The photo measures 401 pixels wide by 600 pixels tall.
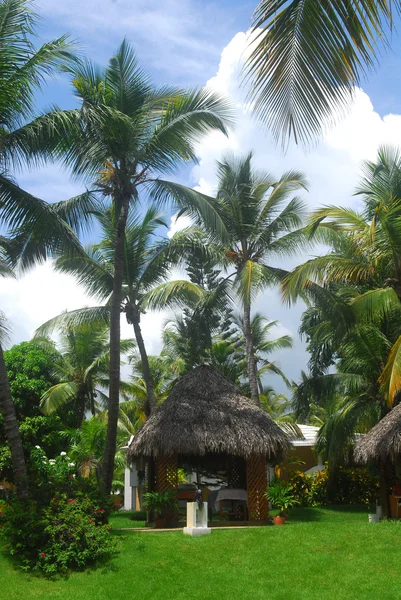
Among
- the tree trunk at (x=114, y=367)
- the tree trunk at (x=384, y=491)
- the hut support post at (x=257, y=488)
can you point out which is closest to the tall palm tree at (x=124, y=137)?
the tree trunk at (x=114, y=367)

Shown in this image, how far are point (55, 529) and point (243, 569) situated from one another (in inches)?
112

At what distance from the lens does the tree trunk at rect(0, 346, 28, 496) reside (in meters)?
11.1

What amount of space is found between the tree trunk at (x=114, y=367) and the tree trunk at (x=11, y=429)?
176 cm

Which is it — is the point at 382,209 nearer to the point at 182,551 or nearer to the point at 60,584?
the point at 182,551

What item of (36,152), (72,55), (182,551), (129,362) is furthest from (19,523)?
(129,362)

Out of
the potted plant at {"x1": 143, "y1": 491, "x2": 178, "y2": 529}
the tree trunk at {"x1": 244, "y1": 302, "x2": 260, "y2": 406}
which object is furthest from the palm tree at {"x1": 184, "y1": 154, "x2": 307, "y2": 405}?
the potted plant at {"x1": 143, "y1": 491, "x2": 178, "y2": 529}

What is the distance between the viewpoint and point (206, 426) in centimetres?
1359

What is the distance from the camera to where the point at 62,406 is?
23.6 meters

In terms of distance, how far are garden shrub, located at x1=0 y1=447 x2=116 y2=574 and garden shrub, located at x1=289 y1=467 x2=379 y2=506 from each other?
9.13 metres

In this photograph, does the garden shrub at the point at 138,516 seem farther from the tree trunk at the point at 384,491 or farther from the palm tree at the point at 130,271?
the tree trunk at the point at 384,491

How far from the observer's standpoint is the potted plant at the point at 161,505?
42.4ft

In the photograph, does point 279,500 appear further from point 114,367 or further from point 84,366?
point 84,366

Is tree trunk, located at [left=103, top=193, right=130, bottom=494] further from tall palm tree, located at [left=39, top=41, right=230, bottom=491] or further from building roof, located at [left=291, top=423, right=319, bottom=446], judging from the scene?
building roof, located at [left=291, top=423, right=319, bottom=446]

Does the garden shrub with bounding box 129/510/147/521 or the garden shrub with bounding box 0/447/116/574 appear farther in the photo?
the garden shrub with bounding box 129/510/147/521
